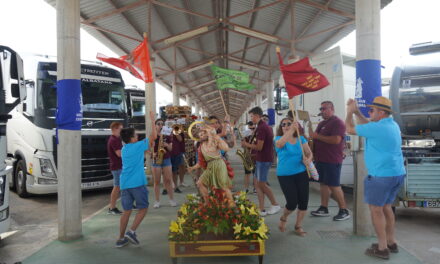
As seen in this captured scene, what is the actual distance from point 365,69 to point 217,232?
3160 millimetres

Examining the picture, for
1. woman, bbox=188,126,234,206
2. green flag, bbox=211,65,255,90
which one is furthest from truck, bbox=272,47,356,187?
woman, bbox=188,126,234,206

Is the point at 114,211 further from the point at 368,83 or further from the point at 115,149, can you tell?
the point at 368,83

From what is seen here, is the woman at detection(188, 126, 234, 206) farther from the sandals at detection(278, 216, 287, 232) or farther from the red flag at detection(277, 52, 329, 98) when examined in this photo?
the red flag at detection(277, 52, 329, 98)

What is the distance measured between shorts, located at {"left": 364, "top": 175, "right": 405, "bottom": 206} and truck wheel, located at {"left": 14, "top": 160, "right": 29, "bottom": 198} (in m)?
7.60

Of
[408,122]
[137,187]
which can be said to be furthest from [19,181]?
[408,122]

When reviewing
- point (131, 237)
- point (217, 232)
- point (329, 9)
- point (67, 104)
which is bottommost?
point (131, 237)

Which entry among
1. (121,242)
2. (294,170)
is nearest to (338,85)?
(294,170)

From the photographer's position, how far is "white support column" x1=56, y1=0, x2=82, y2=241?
4.94 metres

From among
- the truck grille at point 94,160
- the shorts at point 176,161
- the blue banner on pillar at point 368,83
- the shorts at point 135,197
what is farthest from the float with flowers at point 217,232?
the truck grille at point 94,160

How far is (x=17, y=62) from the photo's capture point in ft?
16.4

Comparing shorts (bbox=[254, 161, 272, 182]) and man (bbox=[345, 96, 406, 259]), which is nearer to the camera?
man (bbox=[345, 96, 406, 259])

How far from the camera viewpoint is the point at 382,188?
389 cm

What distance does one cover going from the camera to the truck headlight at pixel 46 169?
7508 millimetres

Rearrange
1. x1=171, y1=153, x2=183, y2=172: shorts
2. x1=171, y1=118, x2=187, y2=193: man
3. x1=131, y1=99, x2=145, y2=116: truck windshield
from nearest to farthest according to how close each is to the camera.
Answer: x1=171, y1=118, x2=187, y2=193: man < x1=171, y1=153, x2=183, y2=172: shorts < x1=131, y1=99, x2=145, y2=116: truck windshield
